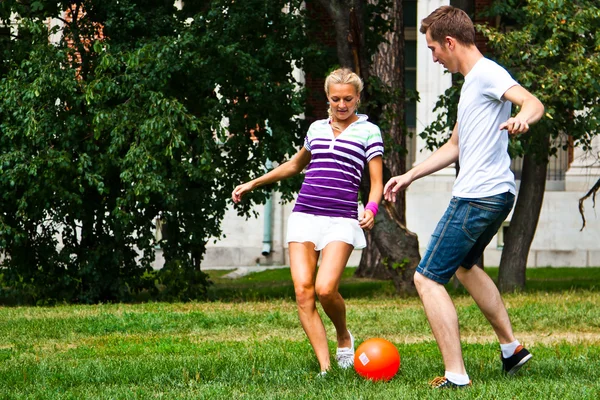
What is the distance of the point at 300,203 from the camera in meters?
6.30

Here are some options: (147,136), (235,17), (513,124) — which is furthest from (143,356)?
(235,17)

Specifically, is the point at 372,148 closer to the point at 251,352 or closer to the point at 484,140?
the point at 484,140

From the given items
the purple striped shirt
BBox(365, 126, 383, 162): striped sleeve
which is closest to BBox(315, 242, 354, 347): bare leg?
the purple striped shirt

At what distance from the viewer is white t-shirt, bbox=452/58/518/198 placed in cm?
543

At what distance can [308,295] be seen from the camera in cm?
615

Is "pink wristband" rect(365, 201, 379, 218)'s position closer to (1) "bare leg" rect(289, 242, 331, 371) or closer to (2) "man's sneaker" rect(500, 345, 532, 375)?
(1) "bare leg" rect(289, 242, 331, 371)

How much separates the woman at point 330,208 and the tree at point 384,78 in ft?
26.1

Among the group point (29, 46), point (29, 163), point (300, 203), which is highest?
point (29, 46)

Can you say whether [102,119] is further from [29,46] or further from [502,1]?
[502,1]

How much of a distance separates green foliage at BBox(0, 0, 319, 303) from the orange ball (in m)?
7.28

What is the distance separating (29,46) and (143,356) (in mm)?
7764

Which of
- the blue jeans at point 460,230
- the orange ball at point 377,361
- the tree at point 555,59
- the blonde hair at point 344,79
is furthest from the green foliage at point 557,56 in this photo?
the blue jeans at point 460,230

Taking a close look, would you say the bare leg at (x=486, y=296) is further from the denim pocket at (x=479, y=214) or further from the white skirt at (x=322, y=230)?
the white skirt at (x=322, y=230)

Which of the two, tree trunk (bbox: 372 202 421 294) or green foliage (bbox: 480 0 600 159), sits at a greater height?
green foliage (bbox: 480 0 600 159)
